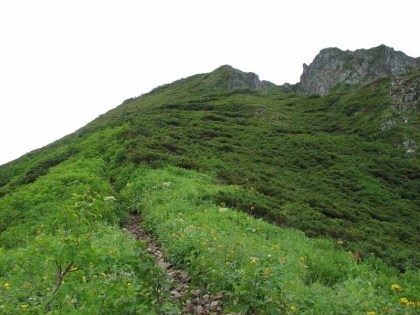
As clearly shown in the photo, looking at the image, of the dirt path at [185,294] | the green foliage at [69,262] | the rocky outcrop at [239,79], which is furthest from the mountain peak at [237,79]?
the dirt path at [185,294]

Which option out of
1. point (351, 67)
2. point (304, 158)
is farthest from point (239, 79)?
point (304, 158)

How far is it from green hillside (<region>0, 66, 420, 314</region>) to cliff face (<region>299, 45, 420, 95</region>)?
8312cm

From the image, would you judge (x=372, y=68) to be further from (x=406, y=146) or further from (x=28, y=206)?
(x=28, y=206)

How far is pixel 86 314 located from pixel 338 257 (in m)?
8.11

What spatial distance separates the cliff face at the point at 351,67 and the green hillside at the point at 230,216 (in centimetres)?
8312

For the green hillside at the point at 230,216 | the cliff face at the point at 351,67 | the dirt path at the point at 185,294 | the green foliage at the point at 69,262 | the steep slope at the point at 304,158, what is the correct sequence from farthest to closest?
the cliff face at the point at 351,67
the steep slope at the point at 304,158
the green hillside at the point at 230,216
the dirt path at the point at 185,294
the green foliage at the point at 69,262

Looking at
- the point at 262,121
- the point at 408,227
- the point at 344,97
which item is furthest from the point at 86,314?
the point at 344,97

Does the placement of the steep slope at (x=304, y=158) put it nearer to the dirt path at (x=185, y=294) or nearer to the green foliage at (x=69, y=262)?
the green foliage at (x=69, y=262)

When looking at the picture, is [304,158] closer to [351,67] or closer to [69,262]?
[69,262]

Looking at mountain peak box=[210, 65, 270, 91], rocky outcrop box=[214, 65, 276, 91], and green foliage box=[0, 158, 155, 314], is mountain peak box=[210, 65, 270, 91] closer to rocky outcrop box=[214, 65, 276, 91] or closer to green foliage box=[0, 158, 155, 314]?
rocky outcrop box=[214, 65, 276, 91]

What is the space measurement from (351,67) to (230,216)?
135 metres

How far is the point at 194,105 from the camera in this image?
59812 millimetres

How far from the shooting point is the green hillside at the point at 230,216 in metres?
6.61

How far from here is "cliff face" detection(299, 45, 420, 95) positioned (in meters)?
130
